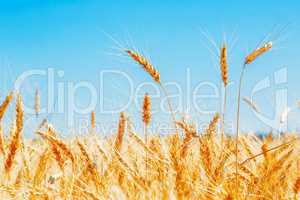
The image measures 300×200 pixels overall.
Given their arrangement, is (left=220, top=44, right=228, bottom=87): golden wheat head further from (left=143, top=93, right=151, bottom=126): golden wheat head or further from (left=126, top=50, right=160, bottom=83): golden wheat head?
(left=143, top=93, right=151, bottom=126): golden wheat head

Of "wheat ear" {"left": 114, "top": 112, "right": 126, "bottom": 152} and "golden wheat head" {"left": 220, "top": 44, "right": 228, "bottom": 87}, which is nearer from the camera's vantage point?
"golden wheat head" {"left": 220, "top": 44, "right": 228, "bottom": 87}

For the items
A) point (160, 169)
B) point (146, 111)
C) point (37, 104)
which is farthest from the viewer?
point (37, 104)

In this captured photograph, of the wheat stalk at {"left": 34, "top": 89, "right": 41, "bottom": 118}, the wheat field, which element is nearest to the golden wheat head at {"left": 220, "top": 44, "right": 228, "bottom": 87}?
the wheat field

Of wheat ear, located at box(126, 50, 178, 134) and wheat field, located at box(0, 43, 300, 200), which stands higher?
wheat ear, located at box(126, 50, 178, 134)

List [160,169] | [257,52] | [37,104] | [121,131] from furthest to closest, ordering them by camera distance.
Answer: [37,104] < [121,131] < [160,169] < [257,52]

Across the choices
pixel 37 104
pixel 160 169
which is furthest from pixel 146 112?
pixel 37 104

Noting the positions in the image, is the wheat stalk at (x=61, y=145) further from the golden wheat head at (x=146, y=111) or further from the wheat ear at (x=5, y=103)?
the golden wheat head at (x=146, y=111)

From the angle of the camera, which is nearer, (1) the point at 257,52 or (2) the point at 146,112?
(1) the point at 257,52

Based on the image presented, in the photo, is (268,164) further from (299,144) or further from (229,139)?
(229,139)

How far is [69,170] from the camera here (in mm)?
2697

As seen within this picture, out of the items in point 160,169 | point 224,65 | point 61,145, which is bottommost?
point 160,169

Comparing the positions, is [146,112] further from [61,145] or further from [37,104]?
[37,104]

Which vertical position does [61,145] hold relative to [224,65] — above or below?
below

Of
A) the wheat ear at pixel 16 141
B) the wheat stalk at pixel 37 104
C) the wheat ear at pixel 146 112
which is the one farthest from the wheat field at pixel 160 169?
the wheat stalk at pixel 37 104
